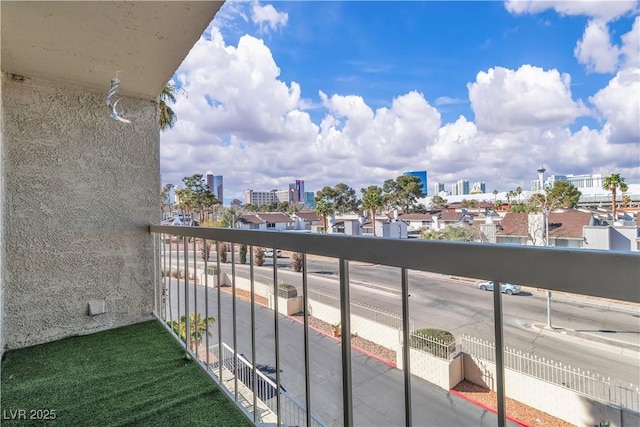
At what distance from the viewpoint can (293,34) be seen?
1001cm

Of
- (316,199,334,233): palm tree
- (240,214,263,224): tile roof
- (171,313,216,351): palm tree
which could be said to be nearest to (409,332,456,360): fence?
(171,313,216,351): palm tree

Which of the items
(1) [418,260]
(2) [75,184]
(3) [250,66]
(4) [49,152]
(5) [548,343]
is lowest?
(5) [548,343]

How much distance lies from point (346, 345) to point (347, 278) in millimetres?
186

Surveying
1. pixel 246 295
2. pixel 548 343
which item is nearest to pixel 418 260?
pixel 548 343

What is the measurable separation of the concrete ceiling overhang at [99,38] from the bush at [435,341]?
153 cm

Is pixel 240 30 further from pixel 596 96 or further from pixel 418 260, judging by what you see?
pixel 418 260

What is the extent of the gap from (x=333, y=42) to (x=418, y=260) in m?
11.4

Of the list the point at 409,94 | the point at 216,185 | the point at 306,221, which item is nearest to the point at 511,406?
the point at 306,221

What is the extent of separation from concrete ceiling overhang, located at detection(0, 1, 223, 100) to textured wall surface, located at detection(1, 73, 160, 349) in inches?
10.4

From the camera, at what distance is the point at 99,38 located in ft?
5.59

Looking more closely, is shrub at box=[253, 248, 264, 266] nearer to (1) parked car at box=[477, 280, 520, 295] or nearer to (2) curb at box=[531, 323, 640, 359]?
(1) parked car at box=[477, 280, 520, 295]

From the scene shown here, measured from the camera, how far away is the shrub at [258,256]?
4.03ft

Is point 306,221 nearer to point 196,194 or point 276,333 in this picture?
point 276,333

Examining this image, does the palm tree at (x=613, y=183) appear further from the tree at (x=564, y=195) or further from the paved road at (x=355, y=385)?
the paved road at (x=355, y=385)
